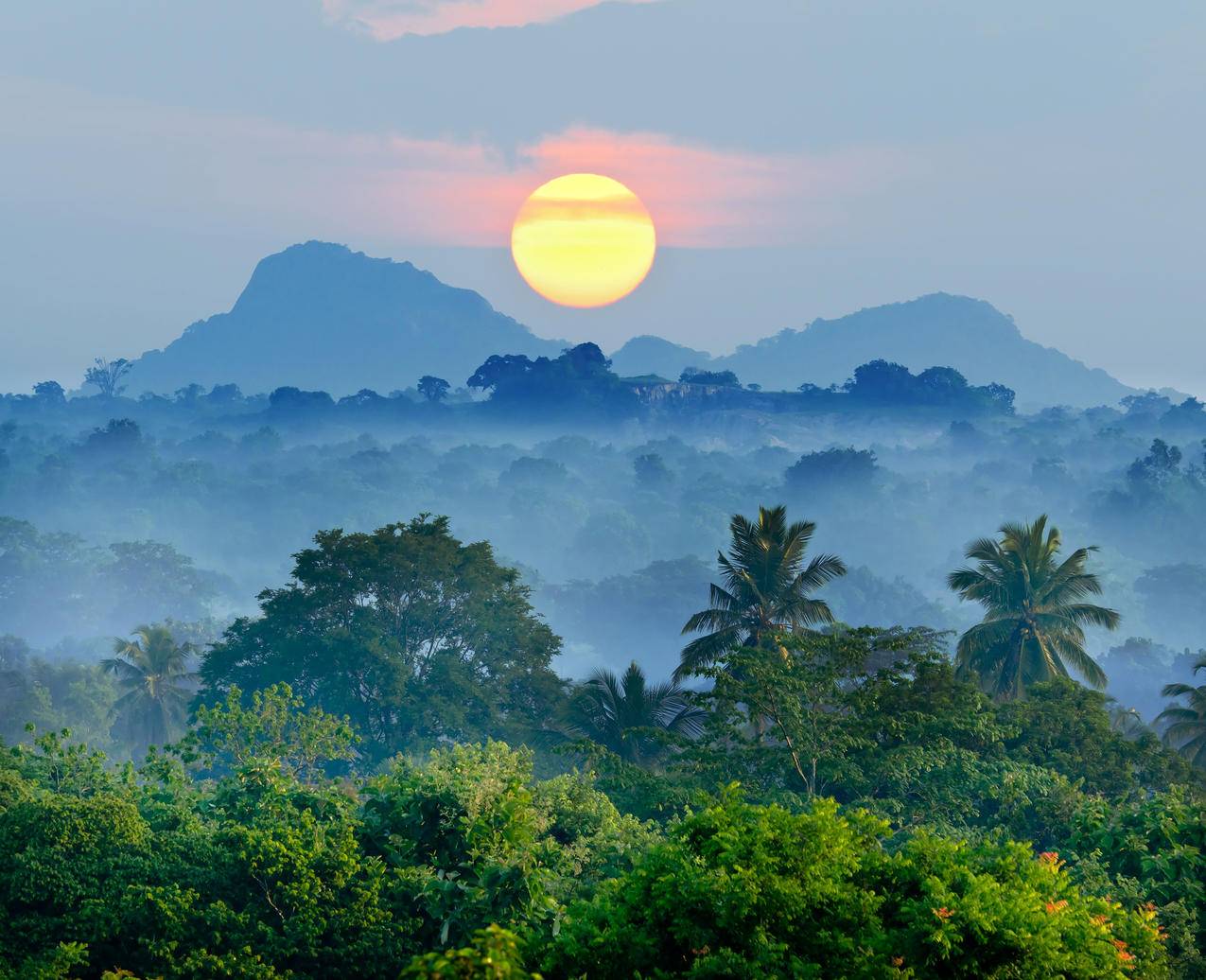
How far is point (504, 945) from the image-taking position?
11.6m

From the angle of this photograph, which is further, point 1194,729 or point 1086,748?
point 1194,729

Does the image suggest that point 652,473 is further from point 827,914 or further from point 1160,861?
point 827,914

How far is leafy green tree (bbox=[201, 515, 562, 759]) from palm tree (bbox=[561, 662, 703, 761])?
30.7 feet

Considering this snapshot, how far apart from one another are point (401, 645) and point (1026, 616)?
20138 mm

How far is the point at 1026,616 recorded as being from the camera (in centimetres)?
3872

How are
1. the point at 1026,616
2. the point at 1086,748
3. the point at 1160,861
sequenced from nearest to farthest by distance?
the point at 1160,861, the point at 1086,748, the point at 1026,616

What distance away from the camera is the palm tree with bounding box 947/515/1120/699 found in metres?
38.4

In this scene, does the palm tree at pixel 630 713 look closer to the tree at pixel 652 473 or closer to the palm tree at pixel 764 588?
the palm tree at pixel 764 588

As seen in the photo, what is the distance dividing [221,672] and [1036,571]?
26.2 m

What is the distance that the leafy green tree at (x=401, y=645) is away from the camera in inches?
1742

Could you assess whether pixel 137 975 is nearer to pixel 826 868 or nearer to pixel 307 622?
pixel 826 868

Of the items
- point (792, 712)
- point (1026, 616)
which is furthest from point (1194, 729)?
point (792, 712)

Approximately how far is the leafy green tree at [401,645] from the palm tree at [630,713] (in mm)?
9356

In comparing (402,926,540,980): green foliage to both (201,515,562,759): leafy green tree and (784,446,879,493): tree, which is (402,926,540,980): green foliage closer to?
(201,515,562,759): leafy green tree
